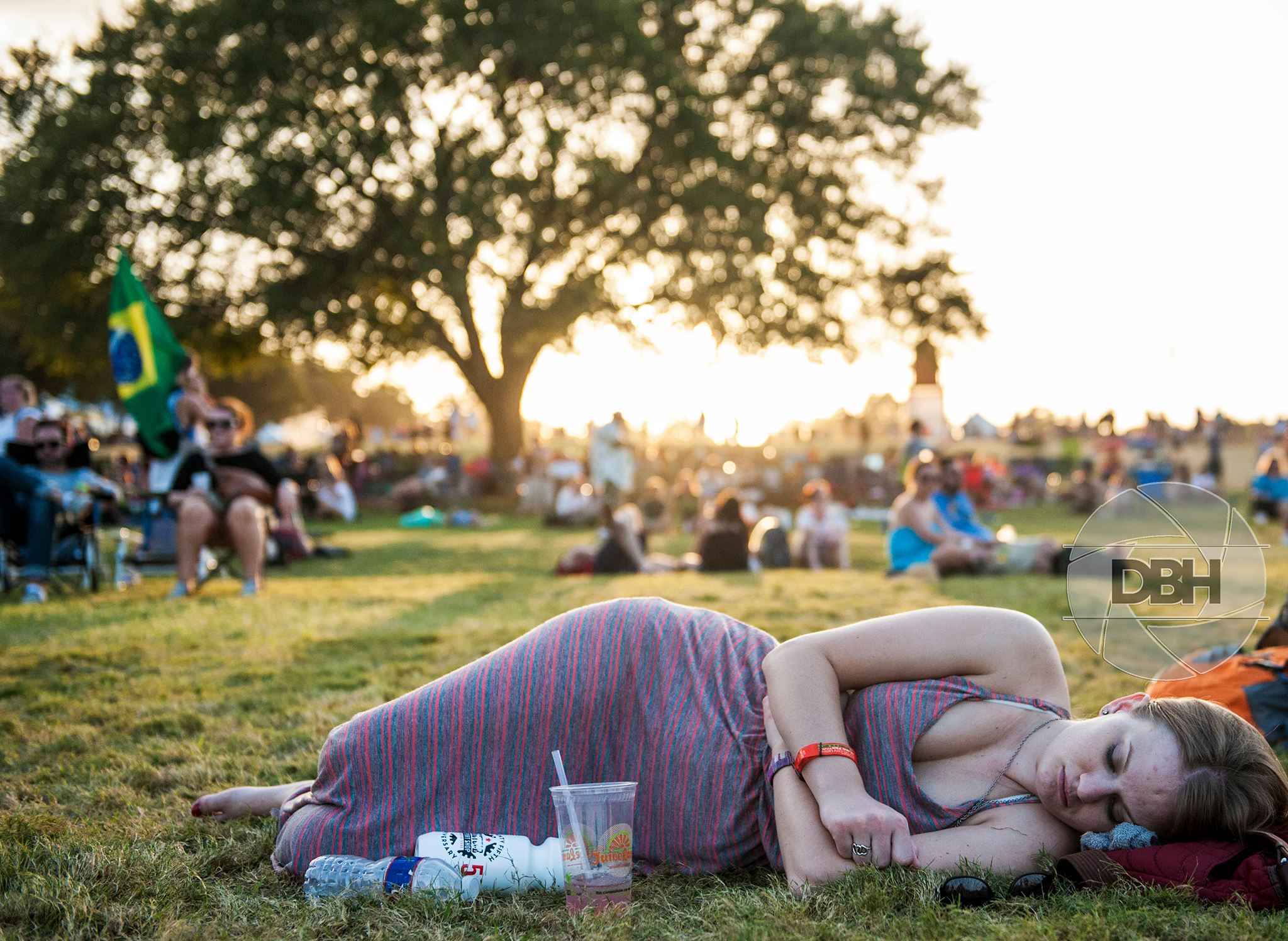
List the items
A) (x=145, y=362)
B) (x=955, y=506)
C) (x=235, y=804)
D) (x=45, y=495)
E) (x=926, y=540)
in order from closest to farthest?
(x=235, y=804) < (x=45, y=495) < (x=145, y=362) < (x=926, y=540) < (x=955, y=506)

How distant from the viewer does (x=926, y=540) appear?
9.45m

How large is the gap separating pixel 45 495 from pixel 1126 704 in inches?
299

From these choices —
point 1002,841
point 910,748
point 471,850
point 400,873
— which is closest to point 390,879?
point 400,873

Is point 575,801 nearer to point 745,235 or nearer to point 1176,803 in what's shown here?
point 1176,803

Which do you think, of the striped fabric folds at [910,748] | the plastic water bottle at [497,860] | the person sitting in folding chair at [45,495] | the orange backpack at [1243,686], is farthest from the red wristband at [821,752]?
the person sitting in folding chair at [45,495]

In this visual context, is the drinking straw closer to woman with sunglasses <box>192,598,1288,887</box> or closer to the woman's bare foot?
woman with sunglasses <box>192,598,1288,887</box>

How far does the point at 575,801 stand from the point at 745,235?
61.3 feet

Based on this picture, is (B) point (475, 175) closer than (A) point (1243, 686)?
No

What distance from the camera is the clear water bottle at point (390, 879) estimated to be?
2266 millimetres

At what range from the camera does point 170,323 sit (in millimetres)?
19297

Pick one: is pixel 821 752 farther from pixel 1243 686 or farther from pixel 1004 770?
pixel 1243 686

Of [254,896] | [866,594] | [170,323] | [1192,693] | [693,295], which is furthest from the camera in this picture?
[693,295]

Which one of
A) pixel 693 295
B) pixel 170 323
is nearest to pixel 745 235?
pixel 693 295

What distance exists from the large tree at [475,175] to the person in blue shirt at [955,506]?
1105 centimetres
